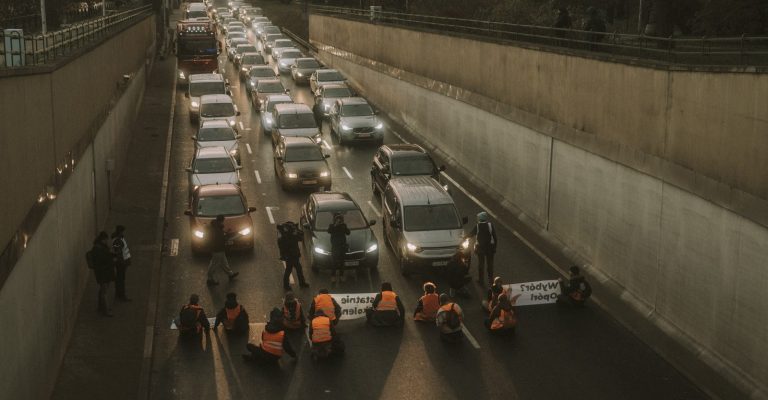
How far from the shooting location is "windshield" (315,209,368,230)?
23438 millimetres

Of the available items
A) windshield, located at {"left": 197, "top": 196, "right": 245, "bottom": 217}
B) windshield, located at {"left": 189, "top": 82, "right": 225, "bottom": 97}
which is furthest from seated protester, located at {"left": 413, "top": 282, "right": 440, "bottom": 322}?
windshield, located at {"left": 189, "top": 82, "right": 225, "bottom": 97}

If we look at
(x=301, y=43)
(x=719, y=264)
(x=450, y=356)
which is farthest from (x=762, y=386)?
(x=301, y=43)

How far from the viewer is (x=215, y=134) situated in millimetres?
35281

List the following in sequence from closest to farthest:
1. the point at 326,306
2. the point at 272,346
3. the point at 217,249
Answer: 1. the point at 272,346
2. the point at 326,306
3. the point at 217,249

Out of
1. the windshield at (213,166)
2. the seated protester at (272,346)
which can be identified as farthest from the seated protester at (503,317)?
the windshield at (213,166)

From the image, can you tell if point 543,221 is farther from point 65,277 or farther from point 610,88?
point 65,277

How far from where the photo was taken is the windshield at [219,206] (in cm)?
2483

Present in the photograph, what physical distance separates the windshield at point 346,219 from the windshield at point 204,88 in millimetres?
22464

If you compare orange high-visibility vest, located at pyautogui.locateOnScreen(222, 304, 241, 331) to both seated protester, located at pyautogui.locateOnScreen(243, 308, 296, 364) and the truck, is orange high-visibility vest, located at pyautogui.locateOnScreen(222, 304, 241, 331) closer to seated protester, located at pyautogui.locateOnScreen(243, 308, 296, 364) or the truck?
seated protester, located at pyautogui.locateOnScreen(243, 308, 296, 364)

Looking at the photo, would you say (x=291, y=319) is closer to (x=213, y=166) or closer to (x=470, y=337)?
(x=470, y=337)

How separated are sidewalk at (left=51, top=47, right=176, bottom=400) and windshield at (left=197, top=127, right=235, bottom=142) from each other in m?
1.68

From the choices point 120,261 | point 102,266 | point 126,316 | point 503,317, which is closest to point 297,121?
point 120,261

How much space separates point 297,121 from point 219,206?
13382mm

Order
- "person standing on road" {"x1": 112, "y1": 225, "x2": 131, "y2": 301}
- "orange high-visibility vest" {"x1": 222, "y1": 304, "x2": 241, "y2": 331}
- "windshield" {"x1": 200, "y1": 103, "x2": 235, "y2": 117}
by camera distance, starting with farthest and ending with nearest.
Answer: "windshield" {"x1": 200, "y1": 103, "x2": 235, "y2": 117} → "person standing on road" {"x1": 112, "y1": 225, "x2": 131, "y2": 301} → "orange high-visibility vest" {"x1": 222, "y1": 304, "x2": 241, "y2": 331}
